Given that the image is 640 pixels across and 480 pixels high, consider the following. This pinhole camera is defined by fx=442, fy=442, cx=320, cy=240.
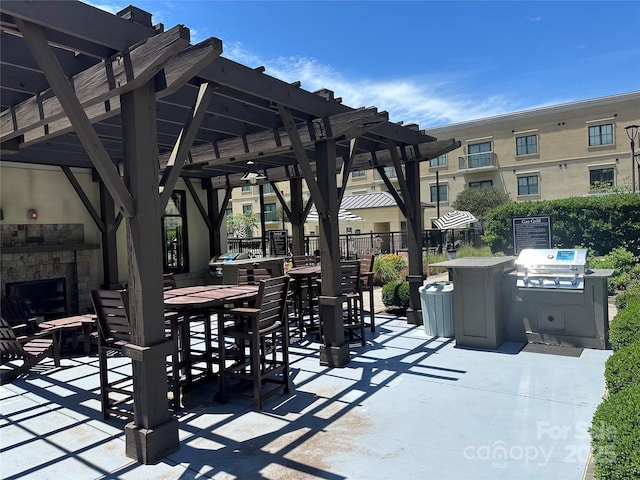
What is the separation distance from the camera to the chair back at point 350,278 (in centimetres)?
606

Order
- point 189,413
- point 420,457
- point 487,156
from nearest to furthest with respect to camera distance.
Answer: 1. point 420,457
2. point 189,413
3. point 487,156

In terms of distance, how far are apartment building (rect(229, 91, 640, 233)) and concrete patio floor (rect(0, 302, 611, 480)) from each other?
65.9ft

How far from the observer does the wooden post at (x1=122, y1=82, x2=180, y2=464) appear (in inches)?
124

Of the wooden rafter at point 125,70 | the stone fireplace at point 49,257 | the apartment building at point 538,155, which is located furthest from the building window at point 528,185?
the wooden rafter at point 125,70

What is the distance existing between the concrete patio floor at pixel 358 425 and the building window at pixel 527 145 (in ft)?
87.6

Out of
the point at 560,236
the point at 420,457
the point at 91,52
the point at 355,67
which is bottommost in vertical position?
the point at 420,457

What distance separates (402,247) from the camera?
2158 cm

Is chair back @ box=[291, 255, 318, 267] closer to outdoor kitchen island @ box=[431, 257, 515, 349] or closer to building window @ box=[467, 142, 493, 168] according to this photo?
outdoor kitchen island @ box=[431, 257, 515, 349]

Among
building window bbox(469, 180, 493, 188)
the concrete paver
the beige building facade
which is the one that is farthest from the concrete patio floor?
building window bbox(469, 180, 493, 188)

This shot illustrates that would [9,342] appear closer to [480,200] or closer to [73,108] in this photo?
[73,108]

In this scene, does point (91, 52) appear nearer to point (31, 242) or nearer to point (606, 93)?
point (31, 242)

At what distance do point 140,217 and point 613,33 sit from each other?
11.1 m

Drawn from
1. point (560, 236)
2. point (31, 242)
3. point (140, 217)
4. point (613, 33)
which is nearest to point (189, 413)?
point (140, 217)

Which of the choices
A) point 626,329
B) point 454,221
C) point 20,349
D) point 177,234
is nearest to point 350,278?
point 626,329
